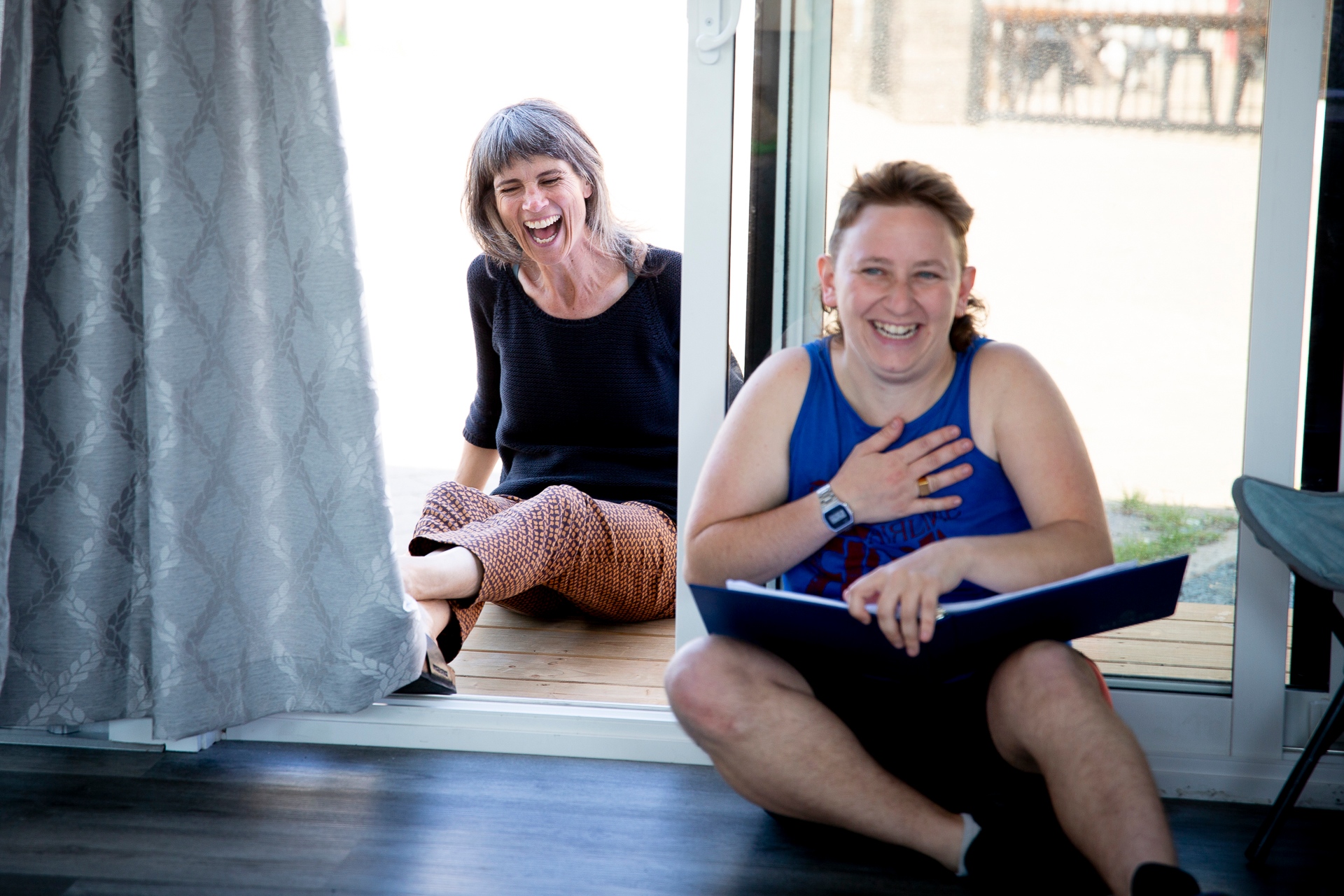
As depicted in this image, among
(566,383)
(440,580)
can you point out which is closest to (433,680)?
(440,580)

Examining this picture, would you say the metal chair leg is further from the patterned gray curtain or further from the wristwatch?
the patterned gray curtain

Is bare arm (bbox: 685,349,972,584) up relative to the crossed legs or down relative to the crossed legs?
up

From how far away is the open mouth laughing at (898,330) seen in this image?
1.53 m

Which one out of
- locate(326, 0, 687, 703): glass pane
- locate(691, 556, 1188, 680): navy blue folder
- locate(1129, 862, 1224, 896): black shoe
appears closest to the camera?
locate(1129, 862, 1224, 896): black shoe

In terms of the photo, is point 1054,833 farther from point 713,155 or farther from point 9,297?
point 9,297

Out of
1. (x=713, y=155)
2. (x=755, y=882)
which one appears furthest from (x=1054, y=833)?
(x=713, y=155)

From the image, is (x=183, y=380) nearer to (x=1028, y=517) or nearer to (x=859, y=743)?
(x=859, y=743)

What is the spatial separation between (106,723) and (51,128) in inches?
40.2

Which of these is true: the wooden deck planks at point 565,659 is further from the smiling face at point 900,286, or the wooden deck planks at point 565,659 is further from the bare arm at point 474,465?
the smiling face at point 900,286

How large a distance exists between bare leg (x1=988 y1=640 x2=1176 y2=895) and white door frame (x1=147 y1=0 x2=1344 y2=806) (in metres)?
0.53

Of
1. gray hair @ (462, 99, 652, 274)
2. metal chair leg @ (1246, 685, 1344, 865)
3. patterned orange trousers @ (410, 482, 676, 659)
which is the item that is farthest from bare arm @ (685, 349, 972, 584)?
gray hair @ (462, 99, 652, 274)

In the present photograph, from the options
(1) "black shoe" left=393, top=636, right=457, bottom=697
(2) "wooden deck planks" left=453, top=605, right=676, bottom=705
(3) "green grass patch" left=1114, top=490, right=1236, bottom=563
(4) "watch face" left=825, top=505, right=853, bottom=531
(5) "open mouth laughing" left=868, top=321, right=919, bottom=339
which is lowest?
(2) "wooden deck planks" left=453, top=605, right=676, bottom=705

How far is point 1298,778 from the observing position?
1.58 meters

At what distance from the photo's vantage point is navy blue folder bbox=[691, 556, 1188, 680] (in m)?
1.33
